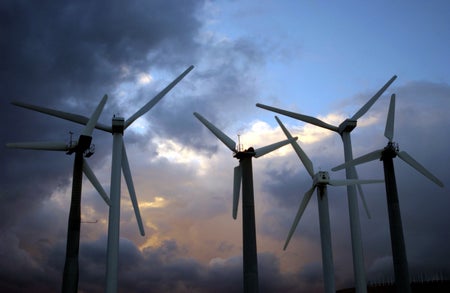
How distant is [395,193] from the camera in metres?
69.2

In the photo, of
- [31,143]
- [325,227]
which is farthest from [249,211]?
[31,143]

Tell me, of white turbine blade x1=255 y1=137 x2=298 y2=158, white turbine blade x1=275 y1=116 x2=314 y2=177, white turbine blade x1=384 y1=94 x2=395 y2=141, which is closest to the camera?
white turbine blade x1=255 y1=137 x2=298 y2=158

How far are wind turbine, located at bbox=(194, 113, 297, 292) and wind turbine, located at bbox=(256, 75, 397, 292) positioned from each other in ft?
39.1

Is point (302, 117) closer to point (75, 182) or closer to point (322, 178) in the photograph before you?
point (322, 178)

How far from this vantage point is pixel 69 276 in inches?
2217

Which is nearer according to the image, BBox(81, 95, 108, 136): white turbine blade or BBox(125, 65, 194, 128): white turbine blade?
BBox(81, 95, 108, 136): white turbine blade

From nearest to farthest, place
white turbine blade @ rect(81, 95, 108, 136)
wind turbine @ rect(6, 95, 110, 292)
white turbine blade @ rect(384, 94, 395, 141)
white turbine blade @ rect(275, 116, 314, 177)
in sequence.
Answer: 1. wind turbine @ rect(6, 95, 110, 292)
2. white turbine blade @ rect(81, 95, 108, 136)
3. white turbine blade @ rect(384, 94, 395, 141)
4. white turbine blade @ rect(275, 116, 314, 177)

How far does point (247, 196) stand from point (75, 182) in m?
24.1

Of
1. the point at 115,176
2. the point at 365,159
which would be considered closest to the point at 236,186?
the point at 115,176

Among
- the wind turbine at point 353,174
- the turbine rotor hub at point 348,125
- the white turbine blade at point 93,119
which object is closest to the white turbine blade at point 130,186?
the white turbine blade at point 93,119

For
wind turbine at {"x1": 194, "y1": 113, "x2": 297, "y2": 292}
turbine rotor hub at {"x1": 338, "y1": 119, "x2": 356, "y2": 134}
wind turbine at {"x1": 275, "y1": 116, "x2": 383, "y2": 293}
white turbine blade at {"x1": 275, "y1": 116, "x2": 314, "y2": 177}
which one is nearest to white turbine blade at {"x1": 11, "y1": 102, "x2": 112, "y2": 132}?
wind turbine at {"x1": 194, "y1": 113, "x2": 297, "y2": 292}

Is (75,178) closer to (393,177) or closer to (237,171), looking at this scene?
(237,171)

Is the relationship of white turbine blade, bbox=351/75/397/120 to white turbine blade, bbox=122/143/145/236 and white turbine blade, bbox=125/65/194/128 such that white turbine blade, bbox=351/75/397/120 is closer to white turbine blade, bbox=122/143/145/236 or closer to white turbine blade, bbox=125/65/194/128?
white turbine blade, bbox=125/65/194/128

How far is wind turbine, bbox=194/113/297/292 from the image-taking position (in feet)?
204
